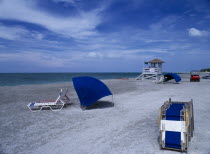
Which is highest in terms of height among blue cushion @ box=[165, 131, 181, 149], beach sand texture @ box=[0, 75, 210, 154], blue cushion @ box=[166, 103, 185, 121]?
blue cushion @ box=[166, 103, 185, 121]

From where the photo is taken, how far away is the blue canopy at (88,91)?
935 cm

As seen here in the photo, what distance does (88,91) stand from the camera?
372 inches

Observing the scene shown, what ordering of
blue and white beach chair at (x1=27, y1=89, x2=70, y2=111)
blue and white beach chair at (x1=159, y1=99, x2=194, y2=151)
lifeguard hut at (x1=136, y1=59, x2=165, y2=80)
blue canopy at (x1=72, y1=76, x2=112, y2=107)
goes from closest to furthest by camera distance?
blue and white beach chair at (x1=159, y1=99, x2=194, y2=151)
blue canopy at (x1=72, y1=76, x2=112, y2=107)
blue and white beach chair at (x1=27, y1=89, x2=70, y2=111)
lifeguard hut at (x1=136, y1=59, x2=165, y2=80)

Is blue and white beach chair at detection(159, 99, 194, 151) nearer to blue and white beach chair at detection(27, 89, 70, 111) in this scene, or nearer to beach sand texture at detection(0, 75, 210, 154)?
beach sand texture at detection(0, 75, 210, 154)

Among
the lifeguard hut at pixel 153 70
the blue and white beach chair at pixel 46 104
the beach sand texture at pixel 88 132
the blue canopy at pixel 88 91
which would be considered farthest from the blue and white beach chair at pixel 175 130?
the lifeguard hut at pixel 153 70

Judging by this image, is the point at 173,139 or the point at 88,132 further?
the point at 88,132

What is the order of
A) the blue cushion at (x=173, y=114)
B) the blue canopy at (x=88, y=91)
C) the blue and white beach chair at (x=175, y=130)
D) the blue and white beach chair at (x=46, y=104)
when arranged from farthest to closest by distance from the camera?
the blue and white beach chair at (x=46, y=104)
the blue canopy at (x=88, y=91)
the blue cushion at (x=173, y=114)
the blue and white beach chair at (x=175, y=130)

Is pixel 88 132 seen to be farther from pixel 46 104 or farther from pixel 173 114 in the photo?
pixel 46 104

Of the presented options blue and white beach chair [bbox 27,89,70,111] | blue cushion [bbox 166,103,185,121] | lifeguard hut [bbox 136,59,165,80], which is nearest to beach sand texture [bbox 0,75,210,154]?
blue and white beach chair [bbox 27,89,70,111]

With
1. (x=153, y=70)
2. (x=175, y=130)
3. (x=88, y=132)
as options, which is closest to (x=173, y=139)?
(x=175, y=130)

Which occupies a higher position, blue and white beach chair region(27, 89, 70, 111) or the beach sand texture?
blue and white beach chair region(27, 89, 70, 111)

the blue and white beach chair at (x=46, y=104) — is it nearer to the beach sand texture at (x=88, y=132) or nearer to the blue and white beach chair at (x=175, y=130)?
the beach sand texture at (x=88, y=132)

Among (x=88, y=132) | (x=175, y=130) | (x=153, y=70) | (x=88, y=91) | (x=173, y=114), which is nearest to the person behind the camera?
(x=175, y=130)

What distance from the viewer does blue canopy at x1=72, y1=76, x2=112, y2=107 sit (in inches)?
368
